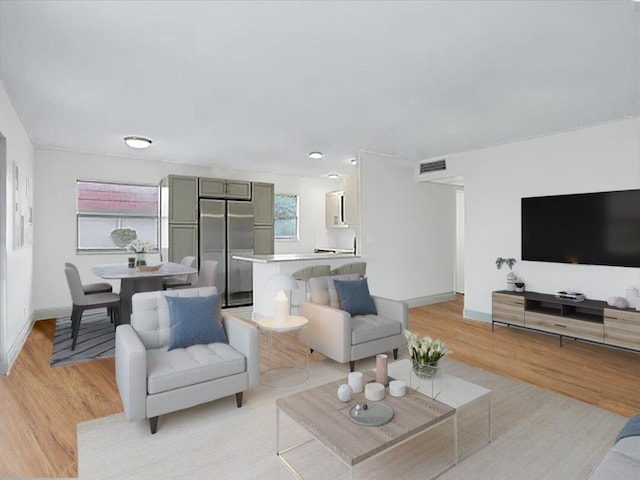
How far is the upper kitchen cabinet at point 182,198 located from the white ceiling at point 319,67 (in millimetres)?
1370

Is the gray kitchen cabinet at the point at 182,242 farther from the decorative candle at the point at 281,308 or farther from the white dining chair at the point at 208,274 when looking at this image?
the decorative candle at the point at 281,308

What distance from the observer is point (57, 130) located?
4.84 meters

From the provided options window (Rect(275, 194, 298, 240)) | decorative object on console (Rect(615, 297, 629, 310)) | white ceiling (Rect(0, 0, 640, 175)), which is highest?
white ceiling (Rect(0, 0, 640, 175))

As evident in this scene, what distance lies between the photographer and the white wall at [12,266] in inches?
139

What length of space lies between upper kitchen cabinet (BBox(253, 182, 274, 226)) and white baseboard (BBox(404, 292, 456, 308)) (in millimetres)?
3083

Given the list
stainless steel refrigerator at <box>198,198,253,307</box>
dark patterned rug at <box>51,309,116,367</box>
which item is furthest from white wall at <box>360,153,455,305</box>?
dark patterned rug at <box>51,309,116,367</box>

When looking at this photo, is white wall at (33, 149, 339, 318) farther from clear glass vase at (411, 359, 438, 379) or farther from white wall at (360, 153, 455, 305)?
clear glass vase at (411, 359, 438, 379)

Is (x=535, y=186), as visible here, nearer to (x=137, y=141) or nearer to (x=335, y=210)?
(x=335, y=210)

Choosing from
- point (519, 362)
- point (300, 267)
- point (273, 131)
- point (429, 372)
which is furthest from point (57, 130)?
point (519, 362)

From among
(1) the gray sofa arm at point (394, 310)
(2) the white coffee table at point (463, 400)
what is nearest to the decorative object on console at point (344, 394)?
(2) the white coffee table at point (463, 400)

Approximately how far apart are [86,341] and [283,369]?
8.66ft

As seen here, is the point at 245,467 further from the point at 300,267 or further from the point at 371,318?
the point at 300,267

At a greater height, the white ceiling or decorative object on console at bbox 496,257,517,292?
the white ceiling

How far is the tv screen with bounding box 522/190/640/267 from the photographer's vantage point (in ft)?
13.7
